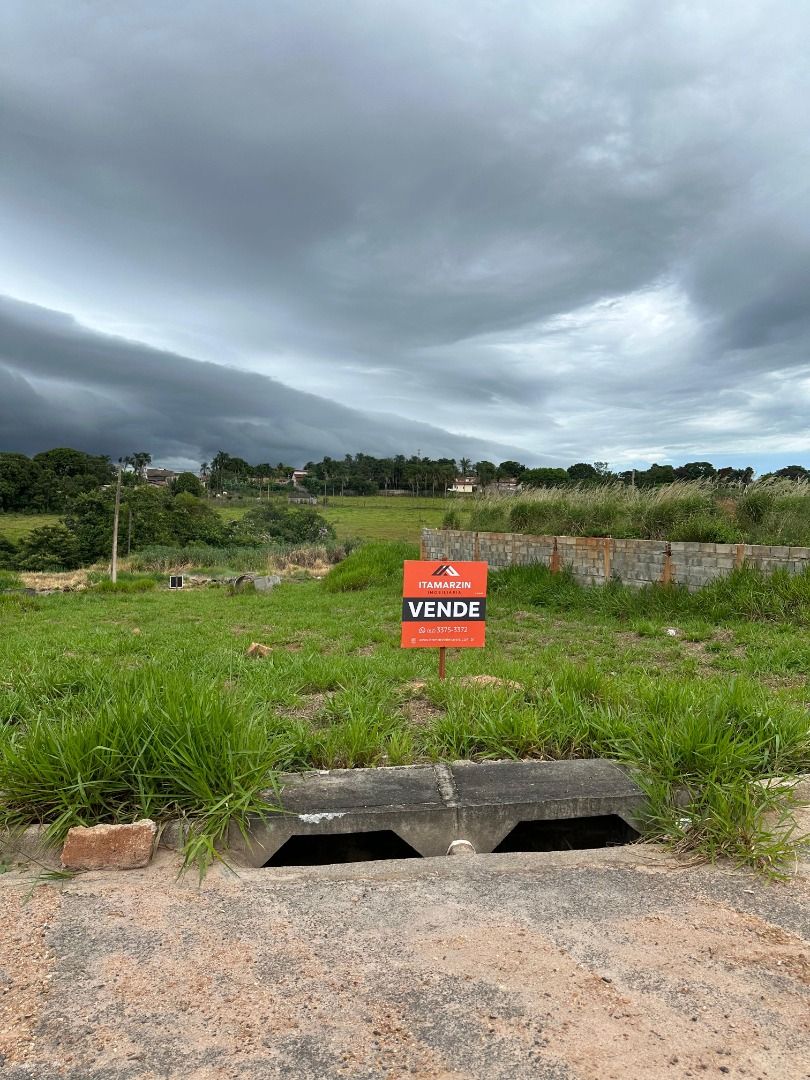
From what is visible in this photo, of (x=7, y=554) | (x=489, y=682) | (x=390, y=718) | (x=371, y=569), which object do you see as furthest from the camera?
Answer: (x=7, y=554)

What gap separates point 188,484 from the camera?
194 feet

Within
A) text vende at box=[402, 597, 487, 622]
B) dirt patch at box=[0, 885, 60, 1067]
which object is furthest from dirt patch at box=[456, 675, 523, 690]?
dirt patch at box=[0, 885, 60, 1067]

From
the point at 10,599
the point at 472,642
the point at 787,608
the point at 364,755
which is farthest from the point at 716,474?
the point at 10,599

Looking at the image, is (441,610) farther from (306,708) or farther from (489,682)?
(306,708)

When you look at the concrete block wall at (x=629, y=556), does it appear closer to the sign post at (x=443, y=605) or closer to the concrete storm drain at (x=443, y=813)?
the sign post at (x=443, y=605)

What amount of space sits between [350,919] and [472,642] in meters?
2.51

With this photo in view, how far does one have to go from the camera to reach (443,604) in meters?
4.24

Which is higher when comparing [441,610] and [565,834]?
[441,610]

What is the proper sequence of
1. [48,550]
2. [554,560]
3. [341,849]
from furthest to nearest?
[48,550], [554,560], [341,849]

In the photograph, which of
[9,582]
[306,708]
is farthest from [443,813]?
[9,582]

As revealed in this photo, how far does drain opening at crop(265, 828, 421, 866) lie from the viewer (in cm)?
254

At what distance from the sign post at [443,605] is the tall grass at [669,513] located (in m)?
5.91

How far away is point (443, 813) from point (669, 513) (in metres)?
8.92

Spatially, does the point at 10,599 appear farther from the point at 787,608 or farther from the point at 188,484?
the point at 188,484
